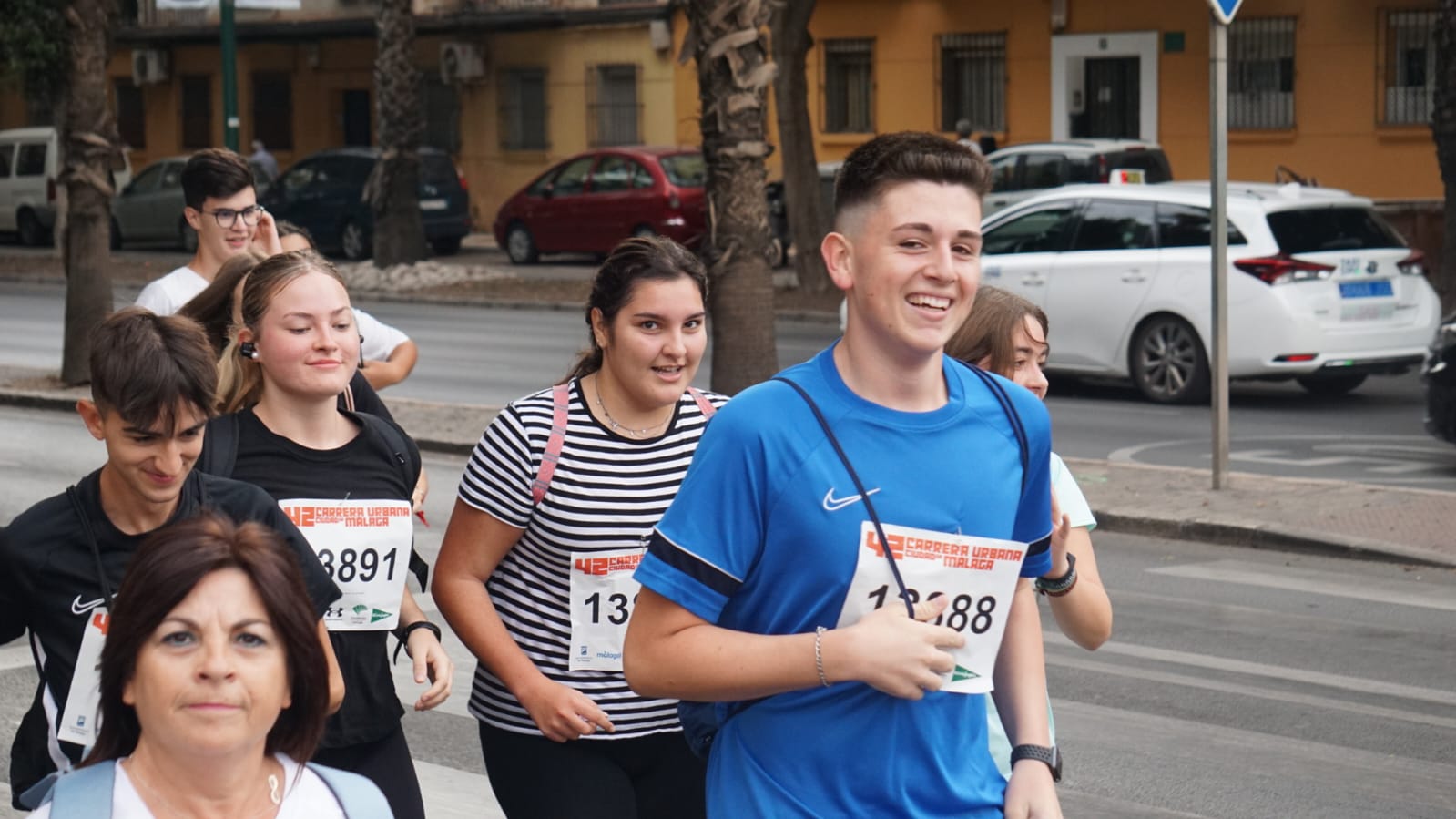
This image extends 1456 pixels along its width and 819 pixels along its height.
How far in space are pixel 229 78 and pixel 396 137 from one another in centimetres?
244

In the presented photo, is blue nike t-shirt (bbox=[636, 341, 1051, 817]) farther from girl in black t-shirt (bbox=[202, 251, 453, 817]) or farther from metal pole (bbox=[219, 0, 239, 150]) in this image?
metal pole (bbox=[219, 0, 239, 150])

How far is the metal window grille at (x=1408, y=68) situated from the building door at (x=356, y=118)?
2165cm

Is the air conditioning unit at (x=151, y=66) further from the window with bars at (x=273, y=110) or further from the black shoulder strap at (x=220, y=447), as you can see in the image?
the black shoulder strap at (x=220, y=447)

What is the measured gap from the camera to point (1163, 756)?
6668 millimetres

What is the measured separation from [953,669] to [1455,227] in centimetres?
1823

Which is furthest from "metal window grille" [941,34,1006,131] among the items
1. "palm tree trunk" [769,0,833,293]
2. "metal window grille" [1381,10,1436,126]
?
"palm tree trunk" [769,0,833,293]

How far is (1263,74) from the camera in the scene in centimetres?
3111

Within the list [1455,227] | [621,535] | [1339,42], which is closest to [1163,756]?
[621,535]

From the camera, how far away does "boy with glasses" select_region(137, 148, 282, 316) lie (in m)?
6.94

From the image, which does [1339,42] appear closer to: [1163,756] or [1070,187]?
[1070,187]

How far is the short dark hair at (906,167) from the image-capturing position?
118 inches

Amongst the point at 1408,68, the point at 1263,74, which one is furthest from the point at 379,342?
the point at 1263,74

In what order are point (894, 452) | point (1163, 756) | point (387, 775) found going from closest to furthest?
point (894, 452)
point (387, 775)
point (1163, 756)

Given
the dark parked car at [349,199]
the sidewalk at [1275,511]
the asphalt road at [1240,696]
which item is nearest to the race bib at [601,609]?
the asphalt road at [1240,696]
